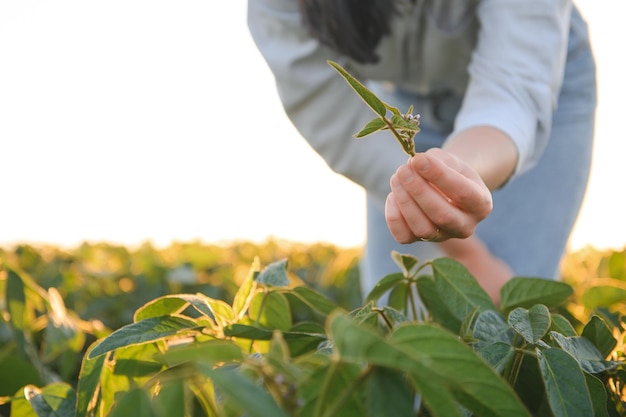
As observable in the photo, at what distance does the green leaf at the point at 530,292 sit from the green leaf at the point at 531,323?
Result: 0.20 m

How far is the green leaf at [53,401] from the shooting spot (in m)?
0.69

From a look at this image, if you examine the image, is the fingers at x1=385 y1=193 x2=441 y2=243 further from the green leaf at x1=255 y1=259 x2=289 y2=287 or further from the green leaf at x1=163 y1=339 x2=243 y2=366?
the green leaf at x1=163 y1=339 x2=243 y2=366

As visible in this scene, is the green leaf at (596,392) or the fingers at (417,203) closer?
the green leaf at (596,392)

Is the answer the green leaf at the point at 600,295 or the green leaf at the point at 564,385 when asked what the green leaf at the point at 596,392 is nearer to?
the green leaf at the point at 564,385

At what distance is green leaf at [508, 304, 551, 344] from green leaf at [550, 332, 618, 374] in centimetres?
2

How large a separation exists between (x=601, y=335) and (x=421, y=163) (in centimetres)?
24

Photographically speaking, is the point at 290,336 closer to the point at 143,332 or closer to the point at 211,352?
the point at 143,332

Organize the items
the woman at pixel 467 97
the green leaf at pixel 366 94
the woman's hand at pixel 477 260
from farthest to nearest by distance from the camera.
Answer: the woman's hand at pixel 477 260 → the woman at pixel 467 97 → the green leaf at pixel 366 94

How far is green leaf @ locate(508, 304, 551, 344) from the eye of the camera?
61 cm

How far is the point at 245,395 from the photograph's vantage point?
387mm

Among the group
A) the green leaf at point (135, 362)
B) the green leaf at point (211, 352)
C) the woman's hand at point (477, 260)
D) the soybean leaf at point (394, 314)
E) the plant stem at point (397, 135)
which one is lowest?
the woman's hand at point (477, 260)

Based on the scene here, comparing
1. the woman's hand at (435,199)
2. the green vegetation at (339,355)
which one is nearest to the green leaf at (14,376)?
the green vegetation at (339,355)

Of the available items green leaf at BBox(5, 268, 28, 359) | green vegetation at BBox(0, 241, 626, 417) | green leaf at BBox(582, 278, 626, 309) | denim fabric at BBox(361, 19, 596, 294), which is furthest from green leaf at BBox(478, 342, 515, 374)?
denim fabric at BBox(361, 19, 596, 294)

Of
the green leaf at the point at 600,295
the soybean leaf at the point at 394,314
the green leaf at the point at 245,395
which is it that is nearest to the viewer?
the green leaf at the point at 245,395
